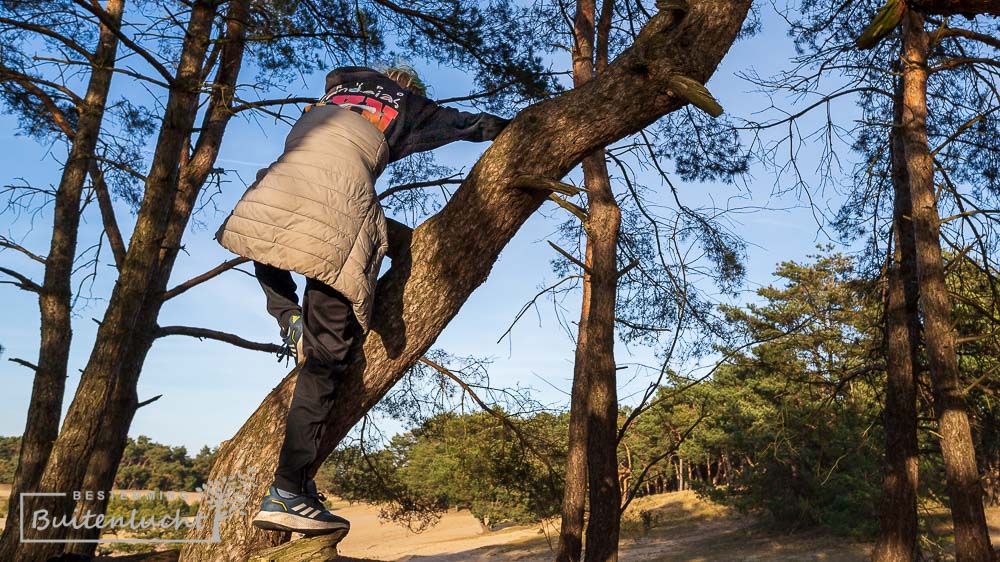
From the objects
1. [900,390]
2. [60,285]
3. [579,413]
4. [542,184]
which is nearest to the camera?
[542,184]

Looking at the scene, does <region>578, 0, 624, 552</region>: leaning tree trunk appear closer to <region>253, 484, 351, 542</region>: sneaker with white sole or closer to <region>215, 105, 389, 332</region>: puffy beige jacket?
<region>215, 105, 389, 332</region>: puffy beige jacket

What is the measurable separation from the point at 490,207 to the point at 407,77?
1.96ft

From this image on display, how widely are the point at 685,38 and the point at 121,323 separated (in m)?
4.15

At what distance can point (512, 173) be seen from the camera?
2.33 meters

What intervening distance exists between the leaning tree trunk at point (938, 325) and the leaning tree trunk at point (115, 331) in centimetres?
680

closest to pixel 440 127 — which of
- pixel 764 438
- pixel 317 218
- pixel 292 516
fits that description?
pixel 317 218

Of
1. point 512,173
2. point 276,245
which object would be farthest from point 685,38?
point 276,245

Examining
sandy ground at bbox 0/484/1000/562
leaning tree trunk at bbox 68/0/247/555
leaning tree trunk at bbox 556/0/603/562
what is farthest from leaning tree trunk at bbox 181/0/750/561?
sandy ground at bbox 0/484/1000/562

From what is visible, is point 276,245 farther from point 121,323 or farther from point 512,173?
point 121,323

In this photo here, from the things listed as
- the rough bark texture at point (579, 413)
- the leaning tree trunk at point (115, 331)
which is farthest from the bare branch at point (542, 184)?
the rough bark texture at point (579, 413)

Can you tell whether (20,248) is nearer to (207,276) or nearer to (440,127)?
(207,276)

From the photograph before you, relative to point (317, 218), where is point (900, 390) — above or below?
above

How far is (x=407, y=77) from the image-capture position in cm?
253

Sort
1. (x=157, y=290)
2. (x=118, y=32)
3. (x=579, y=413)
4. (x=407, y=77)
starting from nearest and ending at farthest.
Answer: (x=407, y=77), (x=118, y=32), (x=579, y=413), (x=157, y=290)
